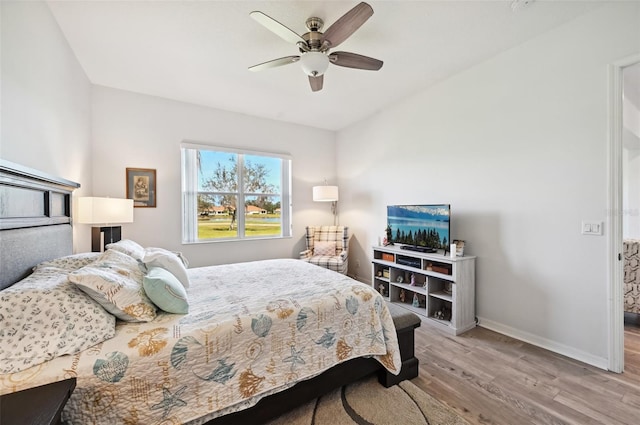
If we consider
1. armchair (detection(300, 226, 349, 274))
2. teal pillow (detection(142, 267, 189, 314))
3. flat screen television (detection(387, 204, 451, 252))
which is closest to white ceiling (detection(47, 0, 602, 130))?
flat screen television (detection(387, 204, 451, 252))

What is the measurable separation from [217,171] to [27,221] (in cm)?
279

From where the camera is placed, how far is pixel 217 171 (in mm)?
4172

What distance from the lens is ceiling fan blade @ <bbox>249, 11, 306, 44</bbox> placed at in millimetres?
1727

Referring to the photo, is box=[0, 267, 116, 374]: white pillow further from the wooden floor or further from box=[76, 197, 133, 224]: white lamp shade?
the wooden floor

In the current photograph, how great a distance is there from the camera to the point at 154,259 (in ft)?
6.10

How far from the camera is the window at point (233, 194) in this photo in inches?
155

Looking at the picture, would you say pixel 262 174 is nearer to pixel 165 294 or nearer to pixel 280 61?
pixel 280 61

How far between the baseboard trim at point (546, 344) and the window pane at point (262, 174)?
3.53m

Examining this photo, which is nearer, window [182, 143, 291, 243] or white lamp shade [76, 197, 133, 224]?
white lamp shade [76, 197, 133, 224]

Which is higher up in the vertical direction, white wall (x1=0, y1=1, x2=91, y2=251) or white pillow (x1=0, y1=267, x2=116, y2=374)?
white wall (x1=0, y1=1, x2=91, y2=251)

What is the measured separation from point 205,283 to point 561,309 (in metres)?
3.10

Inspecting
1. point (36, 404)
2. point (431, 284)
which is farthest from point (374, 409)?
point (431, 284)

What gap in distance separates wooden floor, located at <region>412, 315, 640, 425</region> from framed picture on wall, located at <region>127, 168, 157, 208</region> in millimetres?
3761

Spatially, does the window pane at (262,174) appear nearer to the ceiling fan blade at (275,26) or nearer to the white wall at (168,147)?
the white wall at (168,147)
